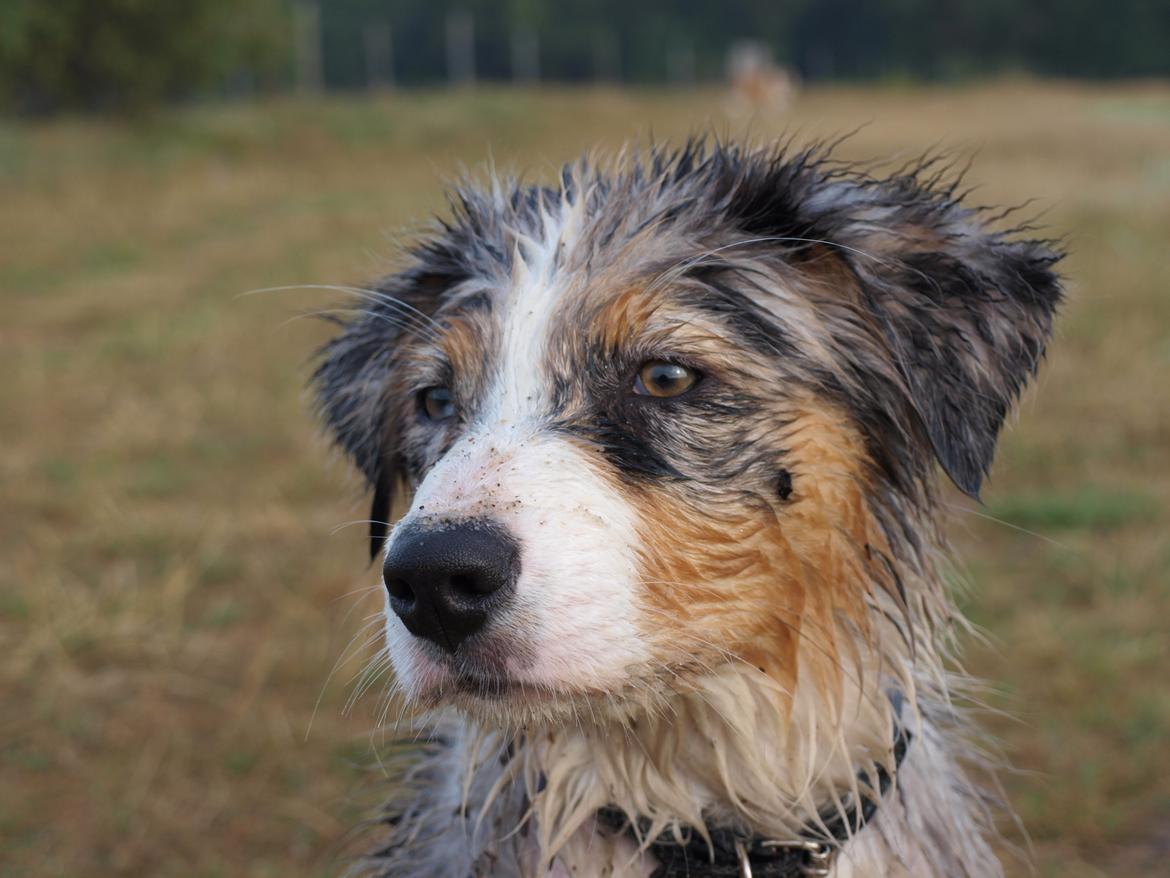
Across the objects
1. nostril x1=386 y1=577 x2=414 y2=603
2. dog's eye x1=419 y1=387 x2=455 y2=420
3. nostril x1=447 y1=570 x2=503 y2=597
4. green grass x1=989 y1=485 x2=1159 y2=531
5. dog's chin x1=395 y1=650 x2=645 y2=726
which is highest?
dog's eye x1=419 y1=387 x2=455 y2=420

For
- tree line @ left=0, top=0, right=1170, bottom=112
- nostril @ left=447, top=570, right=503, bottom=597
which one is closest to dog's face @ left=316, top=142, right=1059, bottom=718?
nostril @ left=447, top=570, right=503, bottom=597

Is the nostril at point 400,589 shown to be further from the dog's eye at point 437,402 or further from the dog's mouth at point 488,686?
the dog's eye at point 437,402

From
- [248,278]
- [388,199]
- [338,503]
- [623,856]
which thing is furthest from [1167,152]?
[623,856]

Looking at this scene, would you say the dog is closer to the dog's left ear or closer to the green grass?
the dog's left ear

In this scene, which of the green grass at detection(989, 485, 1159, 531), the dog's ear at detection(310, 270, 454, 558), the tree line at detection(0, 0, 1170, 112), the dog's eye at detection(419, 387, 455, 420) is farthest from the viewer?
the tree line at detection(0, 0, 1170, 112)

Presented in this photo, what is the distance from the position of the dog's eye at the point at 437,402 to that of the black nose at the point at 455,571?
683mm

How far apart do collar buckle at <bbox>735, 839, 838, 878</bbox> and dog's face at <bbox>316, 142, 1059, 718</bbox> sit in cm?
33

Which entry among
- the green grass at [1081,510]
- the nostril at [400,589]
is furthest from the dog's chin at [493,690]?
the green grass at [1081,510]

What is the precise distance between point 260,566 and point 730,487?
14.1ft

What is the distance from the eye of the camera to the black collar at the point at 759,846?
265 centimetres

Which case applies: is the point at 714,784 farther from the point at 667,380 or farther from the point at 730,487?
the point at 667,380

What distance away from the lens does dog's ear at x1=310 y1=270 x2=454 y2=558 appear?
3.28 metres

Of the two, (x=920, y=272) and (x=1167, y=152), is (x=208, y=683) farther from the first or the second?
(x=1167, y=152)

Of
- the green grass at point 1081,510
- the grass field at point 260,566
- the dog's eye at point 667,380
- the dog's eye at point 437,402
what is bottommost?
the grass field at point 260,566
